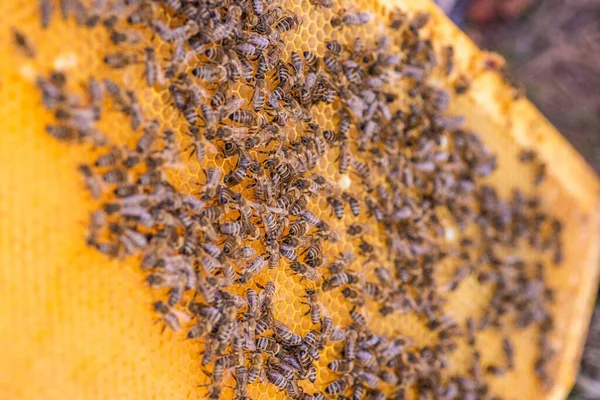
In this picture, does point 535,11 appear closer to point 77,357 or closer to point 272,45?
point 272,45

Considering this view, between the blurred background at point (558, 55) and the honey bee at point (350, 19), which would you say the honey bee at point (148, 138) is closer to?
the honey bee at point (350, 19)

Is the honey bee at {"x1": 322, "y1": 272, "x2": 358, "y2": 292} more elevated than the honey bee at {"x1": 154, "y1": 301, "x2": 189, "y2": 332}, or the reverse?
the honey bee at {"x1": 154, "y1": 301, "x2": 189, "y2": 332}

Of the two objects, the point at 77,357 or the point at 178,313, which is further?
the point at 178,313

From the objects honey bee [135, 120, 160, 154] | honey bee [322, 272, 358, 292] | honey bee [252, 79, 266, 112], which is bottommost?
honey bee [322, 272, 358, 292]

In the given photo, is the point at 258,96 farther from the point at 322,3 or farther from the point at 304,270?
the point at 304,270

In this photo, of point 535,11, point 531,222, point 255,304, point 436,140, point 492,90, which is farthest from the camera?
point 535,11

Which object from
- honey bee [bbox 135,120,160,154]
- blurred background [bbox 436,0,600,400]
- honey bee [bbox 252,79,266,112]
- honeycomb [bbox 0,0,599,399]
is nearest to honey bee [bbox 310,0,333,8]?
honeycomb [bbox 0,0,599,399]

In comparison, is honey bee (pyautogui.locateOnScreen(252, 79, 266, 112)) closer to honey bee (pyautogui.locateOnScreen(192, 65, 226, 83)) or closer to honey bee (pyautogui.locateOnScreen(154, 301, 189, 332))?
honey bee (pyautogui.locateOnScreen(192, 65, 226, 83))

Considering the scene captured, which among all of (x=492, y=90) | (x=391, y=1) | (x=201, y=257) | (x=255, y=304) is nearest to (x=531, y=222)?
(x=492, y=90)

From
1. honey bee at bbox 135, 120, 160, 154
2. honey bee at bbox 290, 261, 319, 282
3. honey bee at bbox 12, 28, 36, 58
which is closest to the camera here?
honey bee at bbox 12, 28, 36, 58
